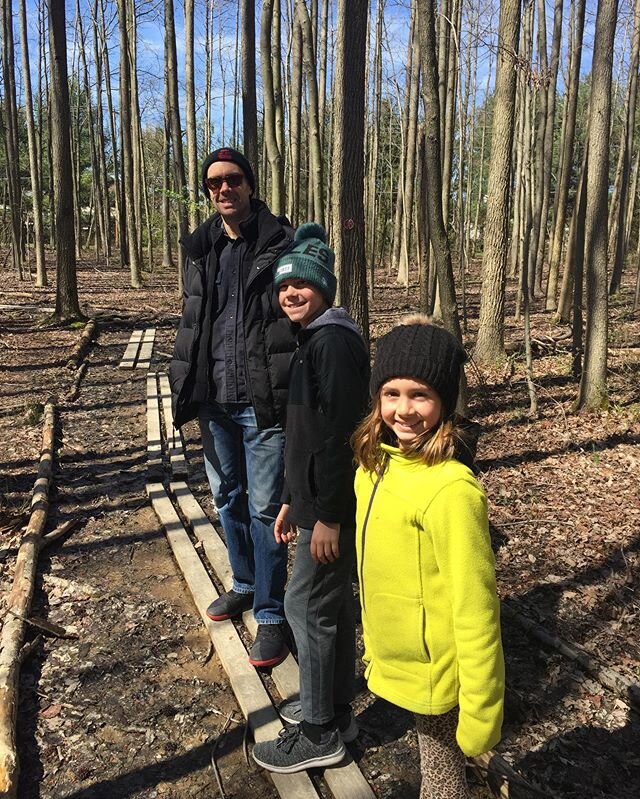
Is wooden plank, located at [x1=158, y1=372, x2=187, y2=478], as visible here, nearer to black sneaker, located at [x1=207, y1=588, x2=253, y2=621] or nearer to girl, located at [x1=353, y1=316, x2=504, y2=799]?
black sneaker, located at [x1=207, y1=588, x2=253, y2=621]

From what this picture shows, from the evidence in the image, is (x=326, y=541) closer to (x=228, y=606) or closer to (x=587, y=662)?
(x=228, y=606)

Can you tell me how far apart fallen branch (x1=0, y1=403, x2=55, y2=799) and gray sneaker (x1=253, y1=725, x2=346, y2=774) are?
38.5 inches

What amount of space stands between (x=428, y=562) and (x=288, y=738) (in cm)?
130

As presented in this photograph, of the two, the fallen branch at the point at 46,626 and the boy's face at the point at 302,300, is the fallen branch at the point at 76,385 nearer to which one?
the fallen branch at the point at 46,626

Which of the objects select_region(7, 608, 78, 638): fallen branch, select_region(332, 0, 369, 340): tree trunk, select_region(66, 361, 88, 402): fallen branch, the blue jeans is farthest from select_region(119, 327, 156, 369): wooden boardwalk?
the blue jeans

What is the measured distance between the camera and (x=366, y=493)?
1.94 metres

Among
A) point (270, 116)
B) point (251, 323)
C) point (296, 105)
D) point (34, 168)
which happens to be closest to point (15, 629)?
point (251, 323)

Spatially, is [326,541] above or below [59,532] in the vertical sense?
above

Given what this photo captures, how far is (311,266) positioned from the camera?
2.35 meters

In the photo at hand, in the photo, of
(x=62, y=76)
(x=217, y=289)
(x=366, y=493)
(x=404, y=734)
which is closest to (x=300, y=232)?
(x=217, y=289)

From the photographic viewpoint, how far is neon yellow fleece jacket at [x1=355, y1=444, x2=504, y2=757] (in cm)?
164

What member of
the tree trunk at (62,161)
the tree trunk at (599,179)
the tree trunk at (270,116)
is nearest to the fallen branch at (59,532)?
the tree trunk at (599,179)

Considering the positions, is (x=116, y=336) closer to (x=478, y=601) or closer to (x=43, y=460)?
(x=43, y=460)

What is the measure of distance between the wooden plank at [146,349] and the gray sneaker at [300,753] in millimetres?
8758
